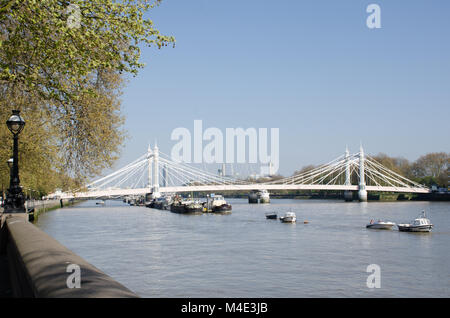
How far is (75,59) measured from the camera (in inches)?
398

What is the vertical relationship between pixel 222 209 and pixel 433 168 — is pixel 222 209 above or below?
below

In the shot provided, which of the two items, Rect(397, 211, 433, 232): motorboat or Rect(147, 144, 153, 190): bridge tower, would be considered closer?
Rect(397, 211, 433, 232): motorboat

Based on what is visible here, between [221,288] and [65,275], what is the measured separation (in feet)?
50.6

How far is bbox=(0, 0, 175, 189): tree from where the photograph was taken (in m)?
9.68

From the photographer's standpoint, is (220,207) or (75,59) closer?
(75,59)

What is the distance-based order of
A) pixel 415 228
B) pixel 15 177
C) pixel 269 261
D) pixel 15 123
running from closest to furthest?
1. pixel 15 123
2. pixel 15 177
3. pixel 269 261
4. pixel 415 228

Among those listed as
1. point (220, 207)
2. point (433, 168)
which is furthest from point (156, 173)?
point (433, 168)

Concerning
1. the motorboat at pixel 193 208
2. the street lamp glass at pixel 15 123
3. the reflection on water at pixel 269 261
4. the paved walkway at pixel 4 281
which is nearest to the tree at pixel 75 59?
the street lamp glass at pixel 15 123

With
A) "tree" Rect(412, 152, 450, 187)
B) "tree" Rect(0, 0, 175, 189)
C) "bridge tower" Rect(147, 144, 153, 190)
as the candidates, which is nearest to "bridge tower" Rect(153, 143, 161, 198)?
"bridge tower" Rect(147, 144, 153, 190)

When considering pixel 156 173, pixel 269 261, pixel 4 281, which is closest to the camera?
pixel 4 281

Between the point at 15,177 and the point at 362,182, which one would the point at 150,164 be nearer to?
the point at 362,182

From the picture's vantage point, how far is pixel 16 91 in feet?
49.9

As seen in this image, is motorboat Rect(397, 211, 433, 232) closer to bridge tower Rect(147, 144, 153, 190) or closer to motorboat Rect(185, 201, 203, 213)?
motorboat Rect(185, 201, 203, 213)

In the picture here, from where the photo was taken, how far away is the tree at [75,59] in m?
9.68
